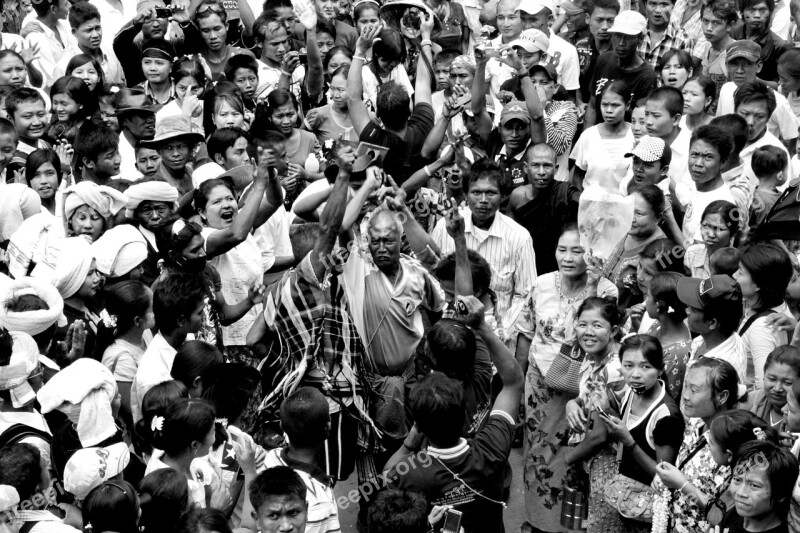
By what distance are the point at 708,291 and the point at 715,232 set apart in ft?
3.58

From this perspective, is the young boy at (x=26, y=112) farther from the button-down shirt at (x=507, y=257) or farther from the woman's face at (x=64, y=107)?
the button-down shirt at (x=507, y=257)

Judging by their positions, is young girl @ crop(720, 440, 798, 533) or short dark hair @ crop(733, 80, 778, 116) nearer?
young girl @ crop(720, 440, 798, 533)

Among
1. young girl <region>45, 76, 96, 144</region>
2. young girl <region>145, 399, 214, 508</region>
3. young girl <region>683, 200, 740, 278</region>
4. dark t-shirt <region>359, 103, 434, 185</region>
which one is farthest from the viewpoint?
young girl <region>45, 76, 96, 144</region>

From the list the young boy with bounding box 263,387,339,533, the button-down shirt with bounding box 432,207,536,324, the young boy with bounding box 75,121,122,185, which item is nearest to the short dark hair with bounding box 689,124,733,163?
the button-down shirt with bounding box 432,207,536,324

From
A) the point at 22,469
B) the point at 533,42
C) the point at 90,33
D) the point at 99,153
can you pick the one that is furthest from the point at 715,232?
the point at 90,33

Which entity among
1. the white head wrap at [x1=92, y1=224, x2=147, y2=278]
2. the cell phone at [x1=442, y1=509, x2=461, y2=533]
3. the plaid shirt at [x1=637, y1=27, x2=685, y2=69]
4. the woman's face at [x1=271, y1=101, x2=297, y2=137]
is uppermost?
the cell phone at [x1=442, y1=509, x2=461, y2=533]

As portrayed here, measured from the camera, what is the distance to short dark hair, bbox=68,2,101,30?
9.73 metres

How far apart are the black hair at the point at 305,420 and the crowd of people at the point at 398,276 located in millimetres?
14

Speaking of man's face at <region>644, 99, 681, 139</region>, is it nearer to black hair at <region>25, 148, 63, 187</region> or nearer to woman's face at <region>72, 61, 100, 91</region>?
black hair at <region>25, 148, 63, 187</region>

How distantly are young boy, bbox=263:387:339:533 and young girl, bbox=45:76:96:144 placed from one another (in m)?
4.78

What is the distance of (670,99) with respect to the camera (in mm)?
8453

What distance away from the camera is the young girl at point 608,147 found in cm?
843

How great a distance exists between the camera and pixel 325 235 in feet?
18.8

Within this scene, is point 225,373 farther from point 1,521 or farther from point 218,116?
point 218,116
